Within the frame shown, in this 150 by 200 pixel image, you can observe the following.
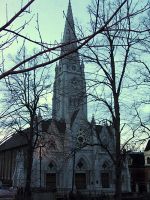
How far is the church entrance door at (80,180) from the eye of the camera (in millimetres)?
57247

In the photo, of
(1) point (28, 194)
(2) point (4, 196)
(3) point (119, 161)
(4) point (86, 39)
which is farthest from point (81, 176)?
(4) point (86, 39)

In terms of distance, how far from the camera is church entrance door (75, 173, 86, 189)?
57.2 metres

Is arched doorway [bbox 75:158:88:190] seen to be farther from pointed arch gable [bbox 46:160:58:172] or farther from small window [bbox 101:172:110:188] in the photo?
pointed arch gable [bbox 46:160:58:172]

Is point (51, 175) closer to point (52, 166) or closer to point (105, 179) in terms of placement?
point (52, 166)

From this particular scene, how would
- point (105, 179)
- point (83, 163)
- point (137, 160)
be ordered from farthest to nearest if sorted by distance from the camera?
point (137, 160), point (105, 179), point (83, 163)

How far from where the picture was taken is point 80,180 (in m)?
58.0

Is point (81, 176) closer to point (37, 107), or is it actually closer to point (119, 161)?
point (37, 107)

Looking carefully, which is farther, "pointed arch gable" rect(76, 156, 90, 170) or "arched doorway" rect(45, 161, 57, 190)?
"pointed arch gable" rect(76, 156, 90, 170)

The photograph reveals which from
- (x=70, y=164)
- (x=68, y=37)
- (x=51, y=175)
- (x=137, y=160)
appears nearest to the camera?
(x=68, y=37)

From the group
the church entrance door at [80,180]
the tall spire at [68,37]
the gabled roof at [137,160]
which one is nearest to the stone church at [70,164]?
the church entrance door at [80,180]

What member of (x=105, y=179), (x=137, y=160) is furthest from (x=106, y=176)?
(x=137, y=160)

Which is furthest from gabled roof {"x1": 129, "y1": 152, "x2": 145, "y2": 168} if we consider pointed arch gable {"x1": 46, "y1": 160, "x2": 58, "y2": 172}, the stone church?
pointed arch gable {"x1": 46, "y1": 160, "x2": 58, "y2": 172}

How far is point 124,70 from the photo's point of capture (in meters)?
20.6

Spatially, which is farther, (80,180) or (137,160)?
(137,160)
